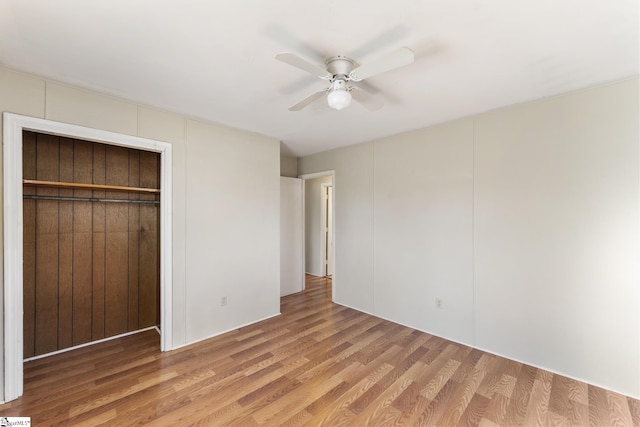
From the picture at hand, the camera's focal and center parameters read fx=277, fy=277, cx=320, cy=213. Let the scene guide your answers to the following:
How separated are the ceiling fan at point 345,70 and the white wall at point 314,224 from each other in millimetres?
3843

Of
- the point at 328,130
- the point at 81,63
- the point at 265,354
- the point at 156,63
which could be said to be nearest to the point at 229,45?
the point at 156,63

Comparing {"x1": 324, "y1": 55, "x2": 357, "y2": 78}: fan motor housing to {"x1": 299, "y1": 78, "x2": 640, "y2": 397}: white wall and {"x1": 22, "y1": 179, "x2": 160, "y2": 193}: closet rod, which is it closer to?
{"x1": 299, "y1": 78, "x2": 640, "y2": 397}: white wall

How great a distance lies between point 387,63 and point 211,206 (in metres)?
2.38

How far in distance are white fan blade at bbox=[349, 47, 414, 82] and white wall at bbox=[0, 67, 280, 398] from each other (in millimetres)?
2024

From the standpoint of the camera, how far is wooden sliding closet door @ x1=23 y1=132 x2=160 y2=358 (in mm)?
2600

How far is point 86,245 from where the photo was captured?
9.51 ft

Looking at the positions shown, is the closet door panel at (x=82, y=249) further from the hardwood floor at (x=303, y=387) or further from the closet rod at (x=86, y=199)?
the hardwood floor at (x=303, y=387)

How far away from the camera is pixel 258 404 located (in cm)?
204

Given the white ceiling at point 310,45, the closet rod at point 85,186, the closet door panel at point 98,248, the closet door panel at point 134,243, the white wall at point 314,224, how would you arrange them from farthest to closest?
1. the white wall at point 314,224
2. the closet door panel at point 134,243
3. the closet door panel at point 98,248
4. the closet rod at point 85,186
5. the white ceiling at point 310,45

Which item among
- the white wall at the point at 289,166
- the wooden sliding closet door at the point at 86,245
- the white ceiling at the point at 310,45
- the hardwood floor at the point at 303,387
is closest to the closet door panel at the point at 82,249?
the wooden sliding closet door at the point at 86,245

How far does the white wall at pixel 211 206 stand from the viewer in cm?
246

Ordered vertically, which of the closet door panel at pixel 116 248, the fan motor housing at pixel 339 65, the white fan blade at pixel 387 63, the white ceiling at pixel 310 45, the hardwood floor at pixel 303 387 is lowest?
the hardwood floor at pixel 303 387

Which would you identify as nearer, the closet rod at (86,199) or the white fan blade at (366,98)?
the white fan blade at (366,98)

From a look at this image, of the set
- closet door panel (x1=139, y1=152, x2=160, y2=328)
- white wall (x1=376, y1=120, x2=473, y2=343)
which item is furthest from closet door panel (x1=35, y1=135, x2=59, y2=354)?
white wall (x1=376, y1=120, x2=473, y2=343)
